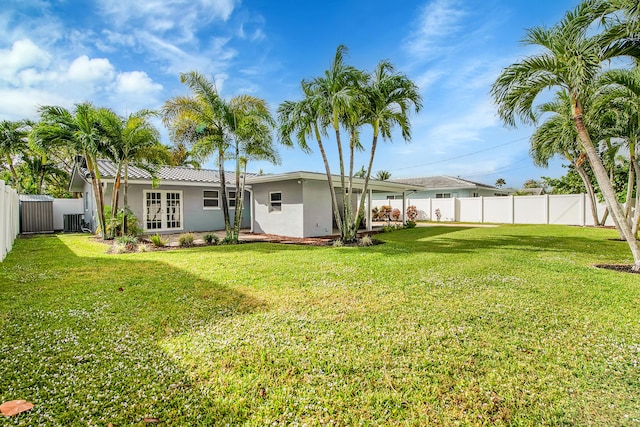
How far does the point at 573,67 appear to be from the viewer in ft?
21.6

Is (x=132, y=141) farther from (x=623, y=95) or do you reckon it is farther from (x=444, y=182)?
(x=444, y=182)

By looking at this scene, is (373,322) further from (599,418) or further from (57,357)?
(57,357)

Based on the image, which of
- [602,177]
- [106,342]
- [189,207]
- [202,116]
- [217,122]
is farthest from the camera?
[189,207]

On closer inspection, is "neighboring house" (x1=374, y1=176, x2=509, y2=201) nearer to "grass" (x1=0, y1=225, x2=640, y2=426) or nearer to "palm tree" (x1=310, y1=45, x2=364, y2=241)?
"palm tree" (x1=310, y1=45, x2=364, y2=241)

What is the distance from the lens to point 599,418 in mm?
2283

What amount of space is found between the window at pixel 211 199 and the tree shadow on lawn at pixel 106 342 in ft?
34.4

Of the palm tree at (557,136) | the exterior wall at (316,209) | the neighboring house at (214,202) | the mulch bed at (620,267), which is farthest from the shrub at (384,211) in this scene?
the mulch bed at (620,267)

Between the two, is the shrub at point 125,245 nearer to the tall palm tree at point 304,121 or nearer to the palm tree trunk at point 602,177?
the tall palm tree at point 304,121

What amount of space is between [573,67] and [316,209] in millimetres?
10376

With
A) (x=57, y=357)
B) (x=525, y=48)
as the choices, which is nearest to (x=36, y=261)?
(x=57, y=357)

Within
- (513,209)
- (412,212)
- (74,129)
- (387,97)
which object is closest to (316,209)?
(387,97)

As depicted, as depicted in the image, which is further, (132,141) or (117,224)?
(117,224)

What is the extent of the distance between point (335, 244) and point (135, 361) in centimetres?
899

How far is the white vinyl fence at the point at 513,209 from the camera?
20219mm
